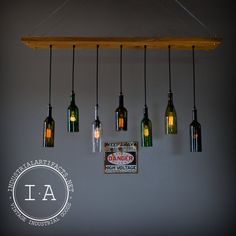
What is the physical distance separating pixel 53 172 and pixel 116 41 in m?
1.43

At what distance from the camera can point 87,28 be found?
354cm

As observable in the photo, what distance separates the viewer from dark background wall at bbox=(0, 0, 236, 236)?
3.37 metres

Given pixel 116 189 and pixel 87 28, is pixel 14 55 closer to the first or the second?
pixel 87 28

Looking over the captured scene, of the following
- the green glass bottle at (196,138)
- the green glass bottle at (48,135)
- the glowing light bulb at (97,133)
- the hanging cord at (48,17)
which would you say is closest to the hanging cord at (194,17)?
the hanging cord at (48,17)

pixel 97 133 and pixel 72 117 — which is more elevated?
pixel 72 117

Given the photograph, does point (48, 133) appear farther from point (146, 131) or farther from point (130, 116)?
point (130, 116)

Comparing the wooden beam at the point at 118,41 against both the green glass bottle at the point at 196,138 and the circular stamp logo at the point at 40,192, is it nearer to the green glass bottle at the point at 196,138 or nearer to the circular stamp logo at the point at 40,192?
the green glass bottle at the point at 196,138

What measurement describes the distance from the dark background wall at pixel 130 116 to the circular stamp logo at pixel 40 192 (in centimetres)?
6

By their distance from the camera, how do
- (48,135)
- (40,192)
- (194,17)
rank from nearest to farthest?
(48,135)
(40,192)
(194,17)

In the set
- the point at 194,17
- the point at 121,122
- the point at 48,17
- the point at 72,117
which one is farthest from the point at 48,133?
the point at 194,17

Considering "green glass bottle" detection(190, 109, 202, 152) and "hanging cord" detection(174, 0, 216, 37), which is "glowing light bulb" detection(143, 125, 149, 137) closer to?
"green glass bottle" detection(190, 109, 202, 152)

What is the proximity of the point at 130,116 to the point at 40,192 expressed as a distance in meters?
1.07

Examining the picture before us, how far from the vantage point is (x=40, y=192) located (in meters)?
3.37

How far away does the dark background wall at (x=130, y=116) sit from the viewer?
3367mm
